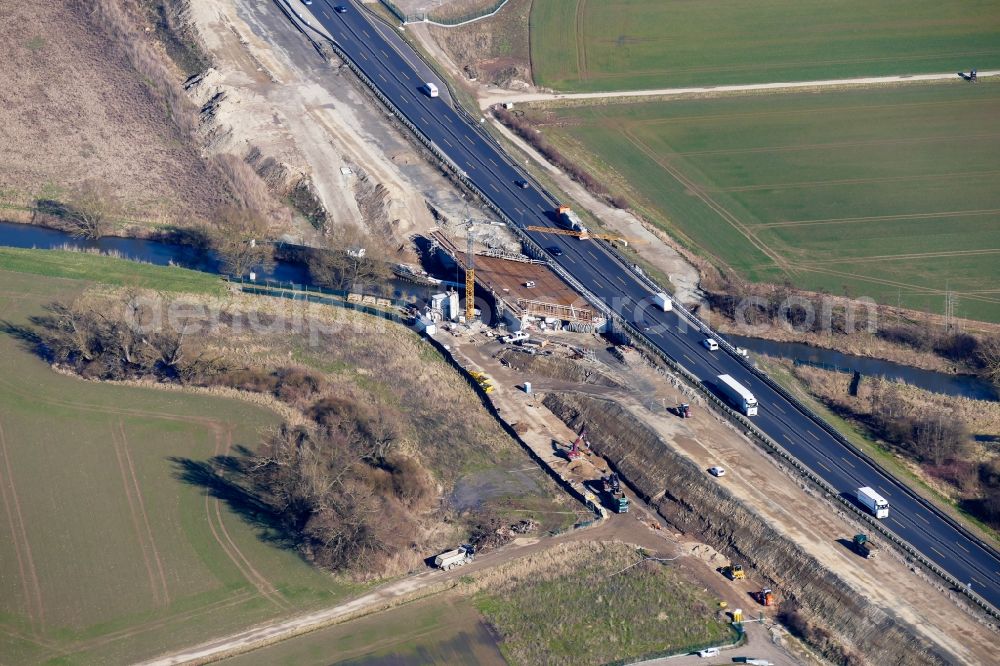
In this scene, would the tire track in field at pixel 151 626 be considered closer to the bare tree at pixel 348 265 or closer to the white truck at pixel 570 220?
the bare tree at pixel 348 265

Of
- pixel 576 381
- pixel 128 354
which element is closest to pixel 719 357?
pixel 576 381

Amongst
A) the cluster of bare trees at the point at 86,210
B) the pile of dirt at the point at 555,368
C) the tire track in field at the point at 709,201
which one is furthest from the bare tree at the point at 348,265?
the tire track in field at the point at 709,201

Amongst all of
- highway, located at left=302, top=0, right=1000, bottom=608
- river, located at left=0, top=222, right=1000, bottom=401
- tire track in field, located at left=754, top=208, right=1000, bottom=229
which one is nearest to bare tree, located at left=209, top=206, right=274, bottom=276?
river, located at left=0, top=222, right=1000, bottom=401

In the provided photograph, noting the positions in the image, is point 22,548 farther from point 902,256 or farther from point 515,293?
point 902,256

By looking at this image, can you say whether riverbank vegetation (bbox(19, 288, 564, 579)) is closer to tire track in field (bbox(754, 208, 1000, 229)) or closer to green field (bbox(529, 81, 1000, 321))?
A: green field (bbox(529, 81, 1000, 321))

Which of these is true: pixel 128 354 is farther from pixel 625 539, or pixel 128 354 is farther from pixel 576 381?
pixel 625 539

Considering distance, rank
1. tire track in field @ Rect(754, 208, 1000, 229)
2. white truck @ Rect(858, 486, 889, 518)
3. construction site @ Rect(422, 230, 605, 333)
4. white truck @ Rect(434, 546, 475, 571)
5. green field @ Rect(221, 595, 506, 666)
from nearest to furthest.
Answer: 1. green field @ Rect(221, 595, 506, 666)
2. white truck @ Rect(434, 546, 475, 571)
3. white truck @ Rect(858, 486, 889, 518)
4. construction site @ Rect(422, 230, 605, 333)
5. tire track in field @ Rect(754, 208, 1000, 229)
